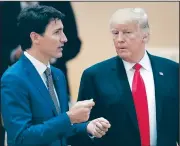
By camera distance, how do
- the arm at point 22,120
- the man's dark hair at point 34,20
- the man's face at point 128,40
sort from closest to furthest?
the arm at point 22,120, the man's dark hair at point 34,20, the man's face at point 128,40

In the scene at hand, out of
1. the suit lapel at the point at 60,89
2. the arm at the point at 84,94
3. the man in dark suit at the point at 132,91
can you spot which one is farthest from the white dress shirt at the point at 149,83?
the suit lapel at the point at 60,89

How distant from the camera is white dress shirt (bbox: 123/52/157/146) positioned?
4.31 feet

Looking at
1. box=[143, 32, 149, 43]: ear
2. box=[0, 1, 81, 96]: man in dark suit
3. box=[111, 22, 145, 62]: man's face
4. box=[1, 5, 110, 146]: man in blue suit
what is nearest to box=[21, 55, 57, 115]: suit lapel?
box=[1, 5, 110, 146]: man in blue suit

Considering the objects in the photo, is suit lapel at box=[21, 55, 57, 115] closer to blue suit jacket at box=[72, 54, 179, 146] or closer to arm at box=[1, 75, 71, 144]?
arm at box=[1, 75, 71, 144]

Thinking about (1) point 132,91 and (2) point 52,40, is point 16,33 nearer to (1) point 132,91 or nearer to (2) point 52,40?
(2) point 52,40

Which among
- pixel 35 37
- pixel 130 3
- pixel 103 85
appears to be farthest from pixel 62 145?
pixel 130 3

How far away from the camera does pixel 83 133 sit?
4.08 ft

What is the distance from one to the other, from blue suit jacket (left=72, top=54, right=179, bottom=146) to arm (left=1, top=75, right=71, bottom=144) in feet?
0.80

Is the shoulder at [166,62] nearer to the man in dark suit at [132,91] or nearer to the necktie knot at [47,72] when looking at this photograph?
the man in dark suit at [132,91]

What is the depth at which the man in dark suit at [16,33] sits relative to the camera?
4.46ft

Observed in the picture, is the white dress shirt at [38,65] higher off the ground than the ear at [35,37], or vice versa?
the ear at [35,37]

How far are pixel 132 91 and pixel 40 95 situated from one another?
359 millimetres

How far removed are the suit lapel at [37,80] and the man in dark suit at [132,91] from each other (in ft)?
0.64

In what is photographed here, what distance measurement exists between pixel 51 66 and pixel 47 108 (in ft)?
0.63
